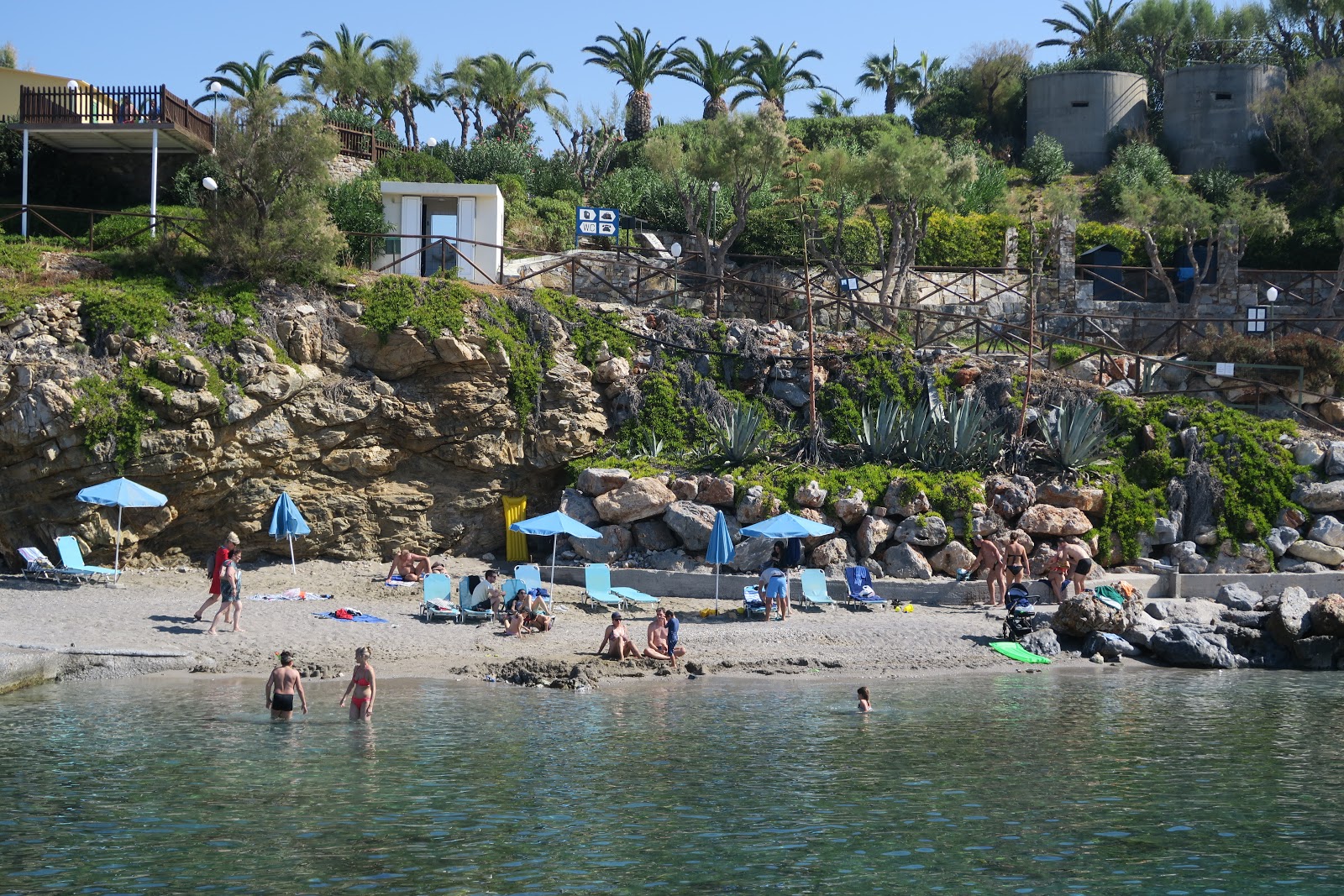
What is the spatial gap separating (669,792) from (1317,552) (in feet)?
52.8

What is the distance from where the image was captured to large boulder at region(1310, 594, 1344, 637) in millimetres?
19750

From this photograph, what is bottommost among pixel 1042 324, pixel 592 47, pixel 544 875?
pixel 544 875

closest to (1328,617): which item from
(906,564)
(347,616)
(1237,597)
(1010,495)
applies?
(1237,597)

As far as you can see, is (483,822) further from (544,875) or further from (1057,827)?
(1057,827)

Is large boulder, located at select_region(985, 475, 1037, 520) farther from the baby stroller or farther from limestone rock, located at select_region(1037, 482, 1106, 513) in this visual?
the baby stroller

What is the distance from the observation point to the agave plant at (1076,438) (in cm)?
2441

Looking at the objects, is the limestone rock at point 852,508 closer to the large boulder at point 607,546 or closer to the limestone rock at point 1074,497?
the limestone rock at point 1074,497

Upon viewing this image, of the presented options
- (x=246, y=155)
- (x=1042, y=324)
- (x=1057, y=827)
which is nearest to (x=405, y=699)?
(x=1057, y=827)

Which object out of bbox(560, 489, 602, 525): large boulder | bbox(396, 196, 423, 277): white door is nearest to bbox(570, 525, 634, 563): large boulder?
bbox(560, 489, 602, 525): large boulder

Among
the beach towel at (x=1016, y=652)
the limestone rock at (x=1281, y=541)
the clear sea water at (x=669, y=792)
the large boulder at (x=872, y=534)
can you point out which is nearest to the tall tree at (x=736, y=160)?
the large boulder at (x=872, y=534)

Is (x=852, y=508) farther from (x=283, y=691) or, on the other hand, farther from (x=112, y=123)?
(x=112, y=123)

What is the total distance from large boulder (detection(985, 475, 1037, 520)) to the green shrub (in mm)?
25396

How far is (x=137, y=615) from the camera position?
744 inches

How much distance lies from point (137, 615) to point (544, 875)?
10.9m
